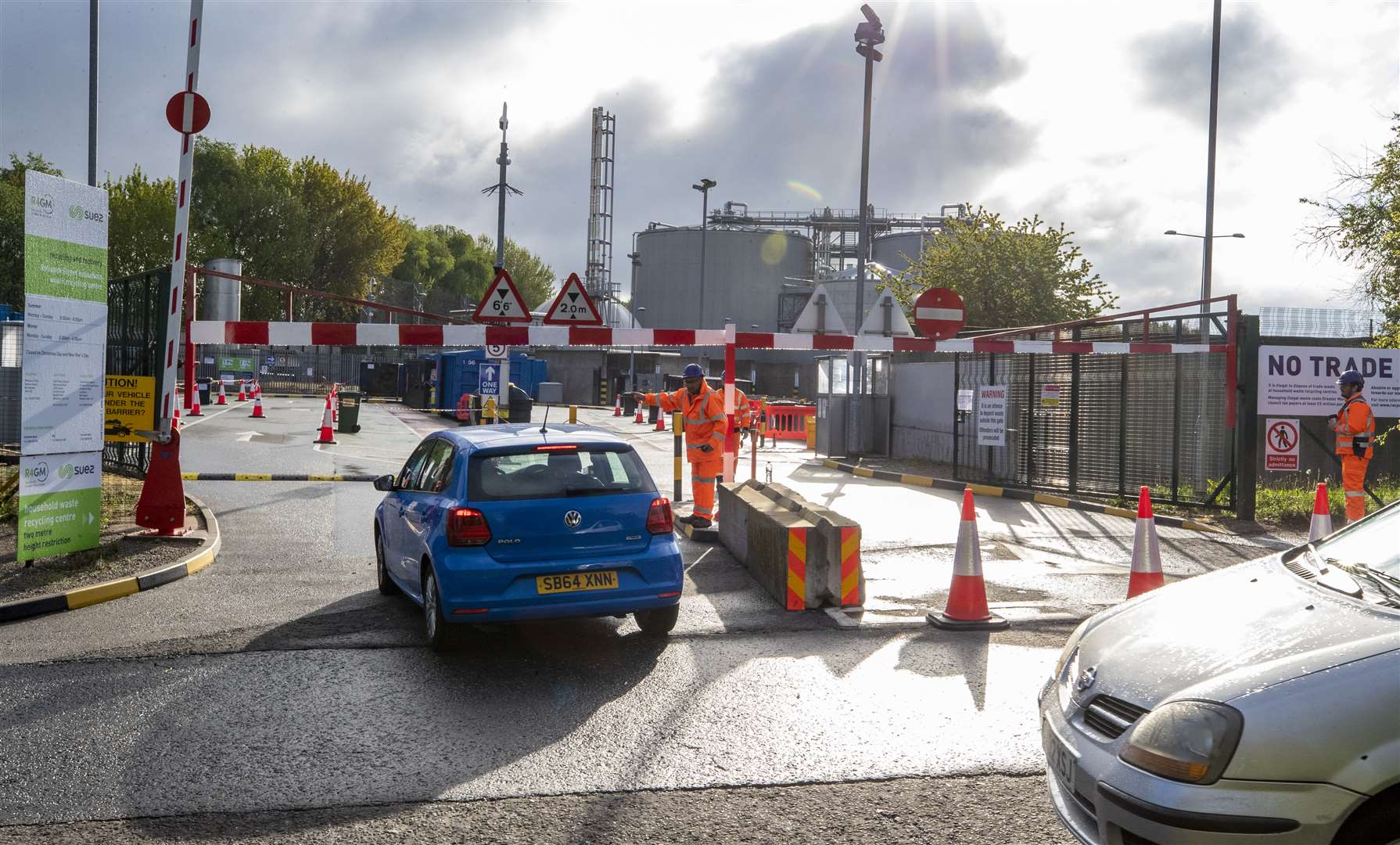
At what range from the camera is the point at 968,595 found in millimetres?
7617

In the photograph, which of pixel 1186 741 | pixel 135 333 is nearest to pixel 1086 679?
pixel 1186 741

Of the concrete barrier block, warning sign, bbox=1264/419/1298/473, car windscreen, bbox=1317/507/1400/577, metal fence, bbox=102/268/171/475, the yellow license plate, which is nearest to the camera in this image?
car windscreen, bbox=1317/507/1400/577

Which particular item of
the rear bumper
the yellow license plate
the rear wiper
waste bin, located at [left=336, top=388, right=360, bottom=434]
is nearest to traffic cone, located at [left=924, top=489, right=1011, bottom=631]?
the rear bumper

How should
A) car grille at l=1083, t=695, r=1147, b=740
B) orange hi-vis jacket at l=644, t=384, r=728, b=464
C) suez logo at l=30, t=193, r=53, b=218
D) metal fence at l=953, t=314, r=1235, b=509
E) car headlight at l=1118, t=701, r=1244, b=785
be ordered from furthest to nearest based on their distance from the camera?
1. metal fence at l=953, t=314, r=1235, b=509
2. orange hi-vis jacket at l=644, t=384, r=728, b=464
3. suez logo at l=30, t=193, r=53, b=218
4. car grille at l=1083, t=695, r=1147, b=740
5. car headlight at l=1118, t=701, r=1244, b=785

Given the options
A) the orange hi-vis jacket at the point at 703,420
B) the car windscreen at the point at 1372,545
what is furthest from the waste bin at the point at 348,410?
the car windscreen at the point at 1372,545

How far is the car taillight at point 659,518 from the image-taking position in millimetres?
6984

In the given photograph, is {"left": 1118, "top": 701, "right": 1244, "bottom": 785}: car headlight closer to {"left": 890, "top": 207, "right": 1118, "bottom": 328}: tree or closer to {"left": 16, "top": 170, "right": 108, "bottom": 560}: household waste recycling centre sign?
{"left": 16, "top": 170, "right": 108, "bottom": 560}: household waste recycling centre sign

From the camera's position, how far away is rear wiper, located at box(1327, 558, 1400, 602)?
339cm

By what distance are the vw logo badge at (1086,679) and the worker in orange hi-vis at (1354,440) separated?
388 inches

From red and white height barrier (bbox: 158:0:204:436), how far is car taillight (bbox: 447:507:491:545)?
5.22 m

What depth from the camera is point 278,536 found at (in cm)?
1142

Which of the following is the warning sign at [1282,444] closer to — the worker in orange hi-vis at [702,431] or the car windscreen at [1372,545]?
the worker in orange hi-vis at [702,431]

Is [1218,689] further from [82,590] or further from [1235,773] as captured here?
[82,590]

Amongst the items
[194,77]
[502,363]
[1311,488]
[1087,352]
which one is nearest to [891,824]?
[194,77]
